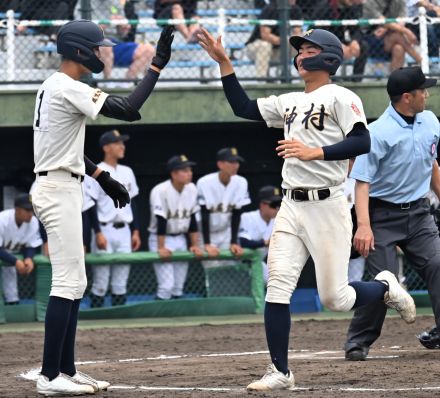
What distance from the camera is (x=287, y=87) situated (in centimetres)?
1355

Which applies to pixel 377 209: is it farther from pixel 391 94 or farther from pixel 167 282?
pixel 167 282

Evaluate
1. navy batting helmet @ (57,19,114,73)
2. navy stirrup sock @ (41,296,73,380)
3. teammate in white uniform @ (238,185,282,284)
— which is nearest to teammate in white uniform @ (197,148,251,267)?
teammate in white uniform @ (238,185,282,284)

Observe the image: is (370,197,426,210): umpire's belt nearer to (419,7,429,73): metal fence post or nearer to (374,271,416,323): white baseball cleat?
(374,271,416,323): white baseball cleat

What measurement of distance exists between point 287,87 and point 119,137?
91.3 inches

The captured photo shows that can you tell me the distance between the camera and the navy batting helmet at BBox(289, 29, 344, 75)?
21.0ft

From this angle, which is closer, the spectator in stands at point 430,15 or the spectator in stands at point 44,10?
the spectator in stands at point 44,10

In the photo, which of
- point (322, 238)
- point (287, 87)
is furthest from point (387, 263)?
point (287, 87)

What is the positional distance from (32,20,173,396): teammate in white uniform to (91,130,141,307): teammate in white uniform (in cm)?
590

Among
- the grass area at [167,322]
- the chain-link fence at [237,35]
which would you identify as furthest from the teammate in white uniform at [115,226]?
the chain-link fence at [237,35]

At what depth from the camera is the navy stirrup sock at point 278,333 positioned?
6.25 meters

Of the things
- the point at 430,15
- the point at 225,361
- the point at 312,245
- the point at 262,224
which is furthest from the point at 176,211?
the point at 312,245

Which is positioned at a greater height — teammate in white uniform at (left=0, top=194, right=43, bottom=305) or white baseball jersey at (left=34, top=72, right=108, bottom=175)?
white baseball jersey at (left=34, top=72, right=108, bottom=175)

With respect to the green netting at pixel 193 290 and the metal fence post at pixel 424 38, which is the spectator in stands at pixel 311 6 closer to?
the metal fence post at pixel 424 38

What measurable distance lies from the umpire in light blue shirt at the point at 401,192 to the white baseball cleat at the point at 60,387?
7.16ft
